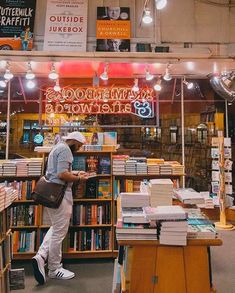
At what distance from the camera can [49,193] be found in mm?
3477

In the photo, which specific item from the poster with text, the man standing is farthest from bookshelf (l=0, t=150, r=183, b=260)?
the poster with text

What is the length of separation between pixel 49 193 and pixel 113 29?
327cm

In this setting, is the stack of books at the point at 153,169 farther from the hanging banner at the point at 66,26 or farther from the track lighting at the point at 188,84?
the hanging banner at the point at 66,26

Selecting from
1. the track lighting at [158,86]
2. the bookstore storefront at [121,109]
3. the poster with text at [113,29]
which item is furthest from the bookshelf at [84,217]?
the poster with text at [113,29]

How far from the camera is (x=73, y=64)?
5188mm

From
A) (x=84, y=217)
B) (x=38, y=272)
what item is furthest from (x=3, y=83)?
(x=38, y=272)

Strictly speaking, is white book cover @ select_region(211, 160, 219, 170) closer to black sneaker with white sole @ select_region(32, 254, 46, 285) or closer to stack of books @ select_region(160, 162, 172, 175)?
stack of books @ select_region(160, 162, 172, 175)

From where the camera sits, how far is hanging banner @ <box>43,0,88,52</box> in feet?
17.4

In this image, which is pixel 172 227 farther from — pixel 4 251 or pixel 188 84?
pixel 188 84

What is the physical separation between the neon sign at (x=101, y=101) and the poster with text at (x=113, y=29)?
Answer: 2.69ft

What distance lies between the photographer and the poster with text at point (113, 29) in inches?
209

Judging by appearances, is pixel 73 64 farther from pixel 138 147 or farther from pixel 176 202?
pixel 176 202

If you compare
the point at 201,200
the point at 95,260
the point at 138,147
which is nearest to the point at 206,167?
the point at 138,147

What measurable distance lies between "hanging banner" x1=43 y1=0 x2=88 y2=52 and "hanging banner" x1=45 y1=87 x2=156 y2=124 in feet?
2.71
